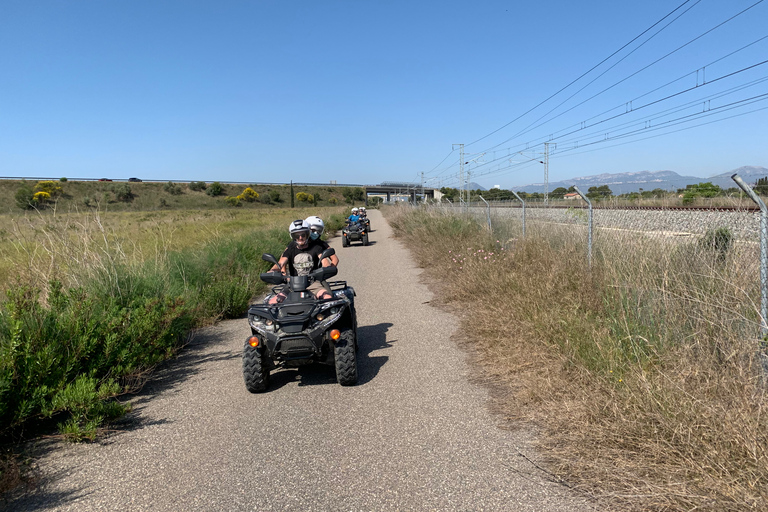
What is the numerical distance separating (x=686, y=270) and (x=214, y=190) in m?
104

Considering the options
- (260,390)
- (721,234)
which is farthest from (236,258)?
(721,234)

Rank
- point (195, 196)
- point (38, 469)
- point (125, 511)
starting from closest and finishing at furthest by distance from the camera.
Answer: point (125, 511) < point (38, 469) < point (195, 196)

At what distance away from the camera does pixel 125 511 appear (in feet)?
9.75

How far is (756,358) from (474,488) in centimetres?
217

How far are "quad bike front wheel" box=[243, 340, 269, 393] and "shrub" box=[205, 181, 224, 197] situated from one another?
101m

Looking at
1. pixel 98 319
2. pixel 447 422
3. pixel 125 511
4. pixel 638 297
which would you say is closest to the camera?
pixel 125 511

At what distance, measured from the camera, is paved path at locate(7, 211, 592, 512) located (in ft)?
9.93

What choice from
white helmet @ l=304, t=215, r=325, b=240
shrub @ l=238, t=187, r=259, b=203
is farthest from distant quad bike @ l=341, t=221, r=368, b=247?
shrub @ l=238, t=187, r=259, b=203

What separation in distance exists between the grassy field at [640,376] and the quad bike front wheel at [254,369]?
2103 millimetres

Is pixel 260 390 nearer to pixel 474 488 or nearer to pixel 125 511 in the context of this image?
pixel 125 511

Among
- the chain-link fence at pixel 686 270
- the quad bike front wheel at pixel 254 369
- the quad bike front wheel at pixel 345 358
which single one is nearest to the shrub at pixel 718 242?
the chain-link fence at pixel 686 270

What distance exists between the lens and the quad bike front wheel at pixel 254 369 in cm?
473

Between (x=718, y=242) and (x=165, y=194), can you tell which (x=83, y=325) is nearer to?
(x=718, y=242)

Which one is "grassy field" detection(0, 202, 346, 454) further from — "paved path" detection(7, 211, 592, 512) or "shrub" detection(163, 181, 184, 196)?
"shrub" detection(163, 181, 184, 196)
